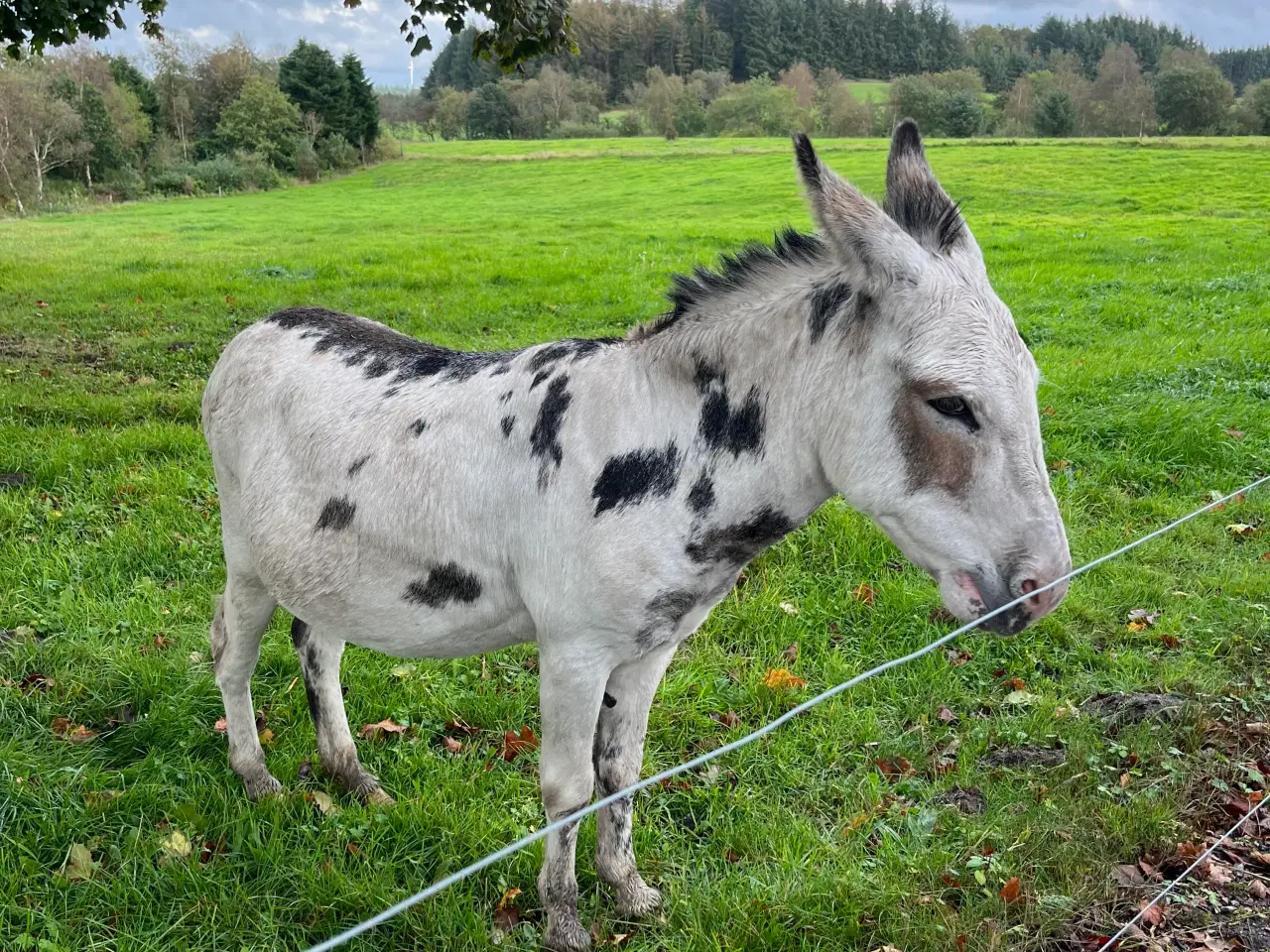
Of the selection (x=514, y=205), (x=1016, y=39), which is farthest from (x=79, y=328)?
(x=1016, y=39)

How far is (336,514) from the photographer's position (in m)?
2.71

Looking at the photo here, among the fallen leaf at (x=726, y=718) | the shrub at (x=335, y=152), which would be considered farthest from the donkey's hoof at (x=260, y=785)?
the shrub at (x=335, y=152)

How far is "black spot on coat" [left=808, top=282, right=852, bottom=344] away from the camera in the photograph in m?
2.10

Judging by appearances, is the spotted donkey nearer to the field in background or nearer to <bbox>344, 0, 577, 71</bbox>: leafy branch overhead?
<bbox>344, 0, 577, 71</bbox>: leafy branch overhead

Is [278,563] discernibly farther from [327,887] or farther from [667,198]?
[667,198]

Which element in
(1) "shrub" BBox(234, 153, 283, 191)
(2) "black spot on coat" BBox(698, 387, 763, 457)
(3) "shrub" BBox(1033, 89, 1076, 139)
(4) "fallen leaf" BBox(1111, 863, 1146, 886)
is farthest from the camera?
(3) "shrub" BBox(1033, 89, 1076, 139)

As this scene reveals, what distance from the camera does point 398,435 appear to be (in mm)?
2670

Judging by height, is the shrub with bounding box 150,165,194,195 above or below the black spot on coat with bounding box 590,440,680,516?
above

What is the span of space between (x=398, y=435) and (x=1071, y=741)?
321 centimetres

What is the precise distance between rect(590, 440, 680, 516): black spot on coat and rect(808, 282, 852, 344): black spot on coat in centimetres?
49

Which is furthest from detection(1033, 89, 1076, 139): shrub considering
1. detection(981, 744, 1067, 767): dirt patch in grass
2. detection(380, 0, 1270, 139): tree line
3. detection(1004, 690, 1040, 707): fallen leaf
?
detection(981, 744, 1067, 767): dirt patch in grass

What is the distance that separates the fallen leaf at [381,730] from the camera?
3.79 m

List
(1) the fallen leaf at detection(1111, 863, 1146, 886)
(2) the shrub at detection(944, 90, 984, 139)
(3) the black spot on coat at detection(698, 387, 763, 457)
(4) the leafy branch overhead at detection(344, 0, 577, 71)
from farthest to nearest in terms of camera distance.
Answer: (2) the shrub at detection(944, 90, 984, 139) → (4) the leafy branch overhead at detection(344, 0, 577, 71) → (1) the fallen leaf at detection(1111, 863, 1146, 886) → (3) the black spot on coat at detection(698, 387, 763, 457)

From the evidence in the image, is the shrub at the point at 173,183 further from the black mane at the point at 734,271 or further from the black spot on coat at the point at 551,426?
the black mane at the point at 734,271
